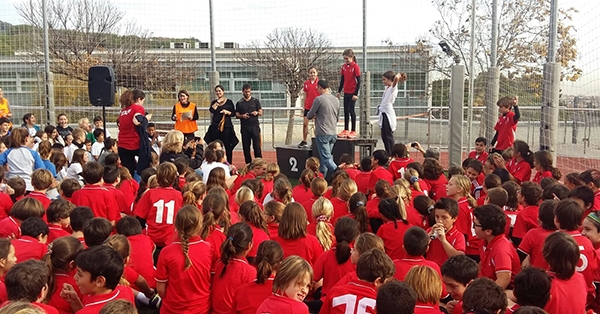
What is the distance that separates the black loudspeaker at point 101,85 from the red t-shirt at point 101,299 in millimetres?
7590

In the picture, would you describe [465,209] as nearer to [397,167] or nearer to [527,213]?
[527,213]

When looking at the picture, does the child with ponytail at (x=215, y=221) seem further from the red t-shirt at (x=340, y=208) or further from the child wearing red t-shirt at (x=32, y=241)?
the red t-shirt at (x=340, y=208)

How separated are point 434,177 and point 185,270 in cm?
372

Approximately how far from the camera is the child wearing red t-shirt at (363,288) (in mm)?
3369

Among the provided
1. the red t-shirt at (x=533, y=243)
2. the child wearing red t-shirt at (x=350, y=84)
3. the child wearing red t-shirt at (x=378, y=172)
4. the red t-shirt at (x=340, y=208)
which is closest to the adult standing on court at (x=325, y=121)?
the child wearing red t-shirt at (x=350, y=84)

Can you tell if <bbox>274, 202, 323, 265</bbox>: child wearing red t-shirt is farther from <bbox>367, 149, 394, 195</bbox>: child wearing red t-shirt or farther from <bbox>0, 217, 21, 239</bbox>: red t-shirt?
<bbox>367, 149, 394, 195</bbox>: child wearing red t-shirt

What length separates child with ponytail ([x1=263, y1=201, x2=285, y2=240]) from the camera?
512 centimetres

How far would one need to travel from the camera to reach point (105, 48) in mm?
21594

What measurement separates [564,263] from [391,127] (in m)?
7.41

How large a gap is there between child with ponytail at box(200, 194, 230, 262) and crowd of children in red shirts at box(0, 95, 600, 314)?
0.03 feet

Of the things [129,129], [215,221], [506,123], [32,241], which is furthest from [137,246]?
[506,123]

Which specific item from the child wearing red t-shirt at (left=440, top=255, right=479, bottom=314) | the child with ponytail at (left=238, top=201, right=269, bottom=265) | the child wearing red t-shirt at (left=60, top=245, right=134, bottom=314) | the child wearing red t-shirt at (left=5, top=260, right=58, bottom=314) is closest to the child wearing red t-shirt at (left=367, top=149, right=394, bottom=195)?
the child with ponytail at (left=238, top=201, right=269, bottom=265)

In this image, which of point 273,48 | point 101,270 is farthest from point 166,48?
point 101,270

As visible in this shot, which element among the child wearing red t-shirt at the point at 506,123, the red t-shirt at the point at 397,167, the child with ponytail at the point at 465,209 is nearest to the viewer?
the child with ponytail at the point at 465,209
